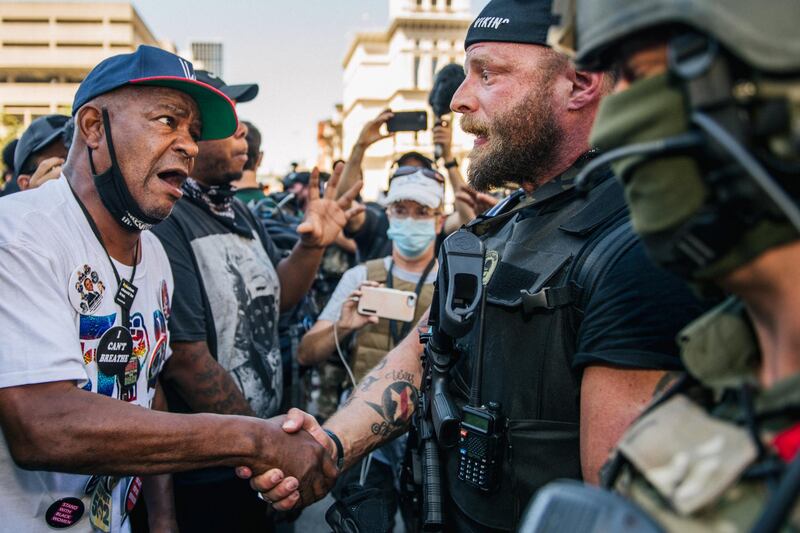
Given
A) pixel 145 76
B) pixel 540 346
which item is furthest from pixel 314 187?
pixel 540 346

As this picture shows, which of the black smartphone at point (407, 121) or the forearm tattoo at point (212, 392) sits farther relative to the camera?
the black smartphone at point (407, 121)

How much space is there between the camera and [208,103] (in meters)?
2.74

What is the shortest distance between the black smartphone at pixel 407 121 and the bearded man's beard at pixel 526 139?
2740mm

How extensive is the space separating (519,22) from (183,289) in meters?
1.92

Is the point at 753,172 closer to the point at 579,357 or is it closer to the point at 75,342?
the point at 579,357

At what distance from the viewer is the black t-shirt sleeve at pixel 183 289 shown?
286cm

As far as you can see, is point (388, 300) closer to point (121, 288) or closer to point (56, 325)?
point (121, 288)

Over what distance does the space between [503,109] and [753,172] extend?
1.43m

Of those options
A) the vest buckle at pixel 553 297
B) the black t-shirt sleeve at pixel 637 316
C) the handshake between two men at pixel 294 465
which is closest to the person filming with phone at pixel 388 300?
the handshake between two men at pixel 294 465

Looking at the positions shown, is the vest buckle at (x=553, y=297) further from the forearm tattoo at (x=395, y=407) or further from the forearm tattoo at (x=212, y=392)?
the forearm tattoo at (x=212, y=392)

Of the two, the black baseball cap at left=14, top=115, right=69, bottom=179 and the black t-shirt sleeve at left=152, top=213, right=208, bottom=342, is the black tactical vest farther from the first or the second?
the black baseball cap at left=14, top=115, right=69, bottom=179

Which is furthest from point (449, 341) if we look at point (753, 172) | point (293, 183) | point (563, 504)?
point (293, 183)

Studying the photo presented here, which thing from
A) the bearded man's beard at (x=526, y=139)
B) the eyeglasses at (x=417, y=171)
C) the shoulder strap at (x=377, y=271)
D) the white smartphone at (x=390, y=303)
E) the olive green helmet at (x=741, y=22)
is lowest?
the white smartphone at (x=390, y=303)

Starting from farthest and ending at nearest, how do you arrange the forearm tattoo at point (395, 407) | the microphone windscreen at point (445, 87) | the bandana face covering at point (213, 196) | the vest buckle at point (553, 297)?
the microphone windscreen at point (445, 87) < the bandana face covering at point (213, 196) < the forearm tattoo at point (395, 407) < the vest buckle at point (553, 297)
